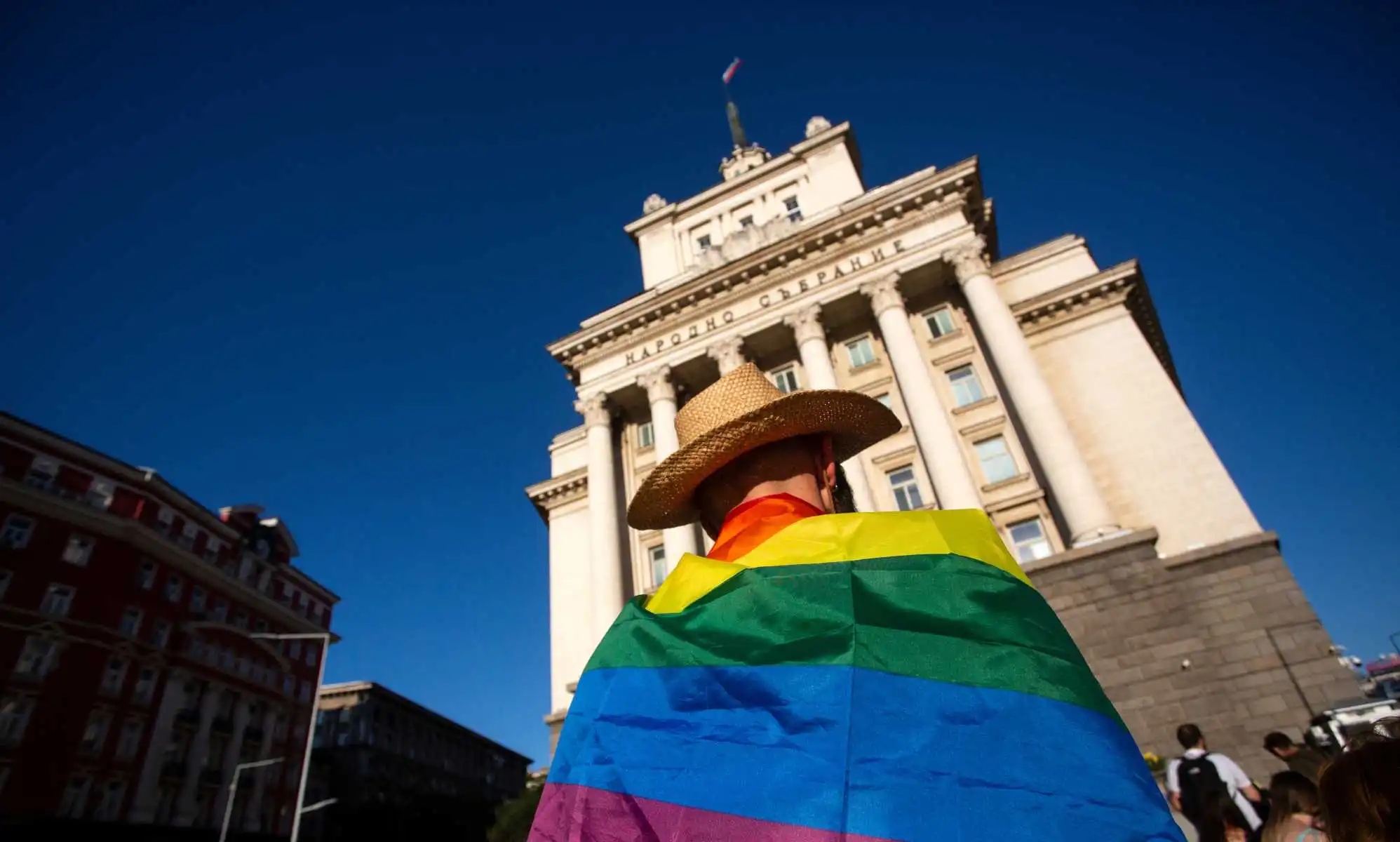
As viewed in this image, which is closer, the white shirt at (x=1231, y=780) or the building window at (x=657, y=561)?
the white shirt at (x=1231, y=780)

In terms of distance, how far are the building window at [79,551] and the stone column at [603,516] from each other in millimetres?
25943

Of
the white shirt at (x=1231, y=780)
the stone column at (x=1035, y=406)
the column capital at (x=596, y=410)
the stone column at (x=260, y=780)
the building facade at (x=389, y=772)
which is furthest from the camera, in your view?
the building facade at (x=389, y=772)

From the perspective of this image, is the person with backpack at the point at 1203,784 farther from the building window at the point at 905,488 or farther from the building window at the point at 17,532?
the building window at the point at 17,532

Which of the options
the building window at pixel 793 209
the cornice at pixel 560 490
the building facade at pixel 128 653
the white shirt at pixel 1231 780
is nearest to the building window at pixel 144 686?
the building facade at pixel 128 653

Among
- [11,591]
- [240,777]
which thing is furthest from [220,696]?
[11,591]

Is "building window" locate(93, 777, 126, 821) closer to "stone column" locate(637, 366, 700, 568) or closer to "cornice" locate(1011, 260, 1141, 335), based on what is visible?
"stone column" locate(637, 366, 700, 568)

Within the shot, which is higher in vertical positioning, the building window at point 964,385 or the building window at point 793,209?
the building window at point 793,209

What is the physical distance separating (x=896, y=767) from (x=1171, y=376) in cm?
3284

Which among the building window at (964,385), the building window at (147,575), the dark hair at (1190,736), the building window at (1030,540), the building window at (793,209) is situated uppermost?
the building window at (793,209)

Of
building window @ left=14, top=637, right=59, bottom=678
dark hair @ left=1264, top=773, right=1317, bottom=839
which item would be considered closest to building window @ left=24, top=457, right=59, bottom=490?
building window @ left=14, top=637, right=59, bottom=678

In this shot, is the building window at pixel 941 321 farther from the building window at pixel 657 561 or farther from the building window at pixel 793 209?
the building window at pixel 657 561

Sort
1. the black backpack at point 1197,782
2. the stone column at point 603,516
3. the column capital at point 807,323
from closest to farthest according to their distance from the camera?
the black backpack at point 1197,782 → the stone column at point 603,516 → the column capital at point 807,323

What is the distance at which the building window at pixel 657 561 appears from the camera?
2384 cm

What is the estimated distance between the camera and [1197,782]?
674 cm
